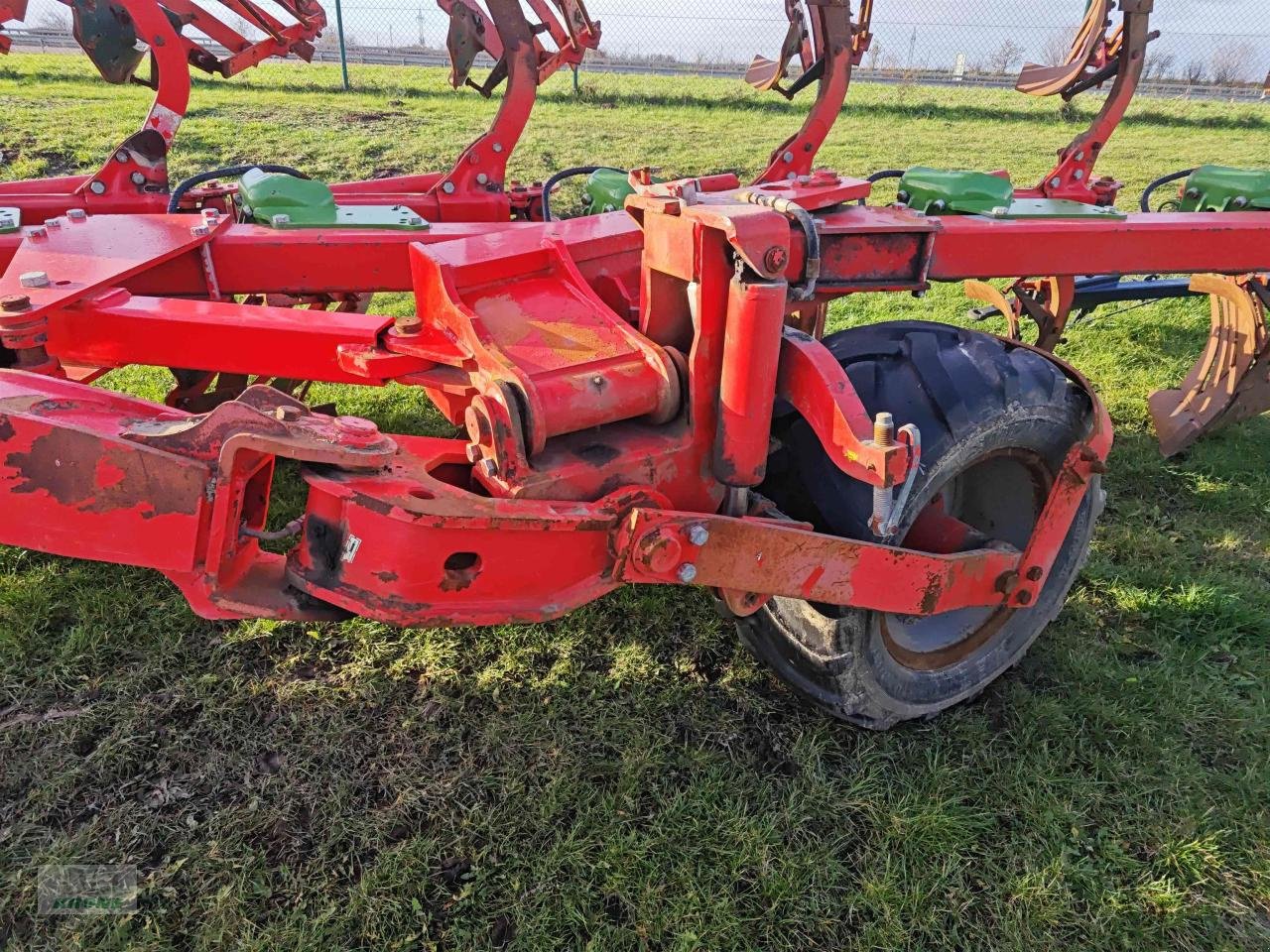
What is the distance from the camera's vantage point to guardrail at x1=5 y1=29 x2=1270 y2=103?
1773 centimetres

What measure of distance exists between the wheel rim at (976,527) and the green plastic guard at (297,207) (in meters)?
2.04

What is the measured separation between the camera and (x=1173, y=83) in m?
19.7

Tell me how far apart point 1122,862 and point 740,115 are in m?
13.4

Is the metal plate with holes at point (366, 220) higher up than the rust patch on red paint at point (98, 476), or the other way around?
the metal plate with holes at point (366, 220)

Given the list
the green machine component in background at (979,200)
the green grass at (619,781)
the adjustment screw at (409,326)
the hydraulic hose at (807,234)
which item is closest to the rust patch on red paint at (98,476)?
the adjustment screw at (409,326)

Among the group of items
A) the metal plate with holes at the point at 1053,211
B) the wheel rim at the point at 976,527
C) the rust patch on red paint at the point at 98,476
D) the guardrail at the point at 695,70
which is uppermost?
the guardrail at the point at 695,70

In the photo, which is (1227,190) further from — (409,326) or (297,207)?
(297,207)

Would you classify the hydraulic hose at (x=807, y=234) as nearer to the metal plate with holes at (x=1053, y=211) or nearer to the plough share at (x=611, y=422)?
the plough share at (x=611, y=422)

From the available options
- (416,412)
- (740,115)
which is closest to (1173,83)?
(740,115)

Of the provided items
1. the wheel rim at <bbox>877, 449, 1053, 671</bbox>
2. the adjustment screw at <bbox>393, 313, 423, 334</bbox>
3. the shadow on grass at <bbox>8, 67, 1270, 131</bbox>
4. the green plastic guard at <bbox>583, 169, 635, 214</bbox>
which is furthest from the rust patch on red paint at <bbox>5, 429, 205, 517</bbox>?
the shadow on grass at <bbox>8, 67, 1270, 131</bbox>

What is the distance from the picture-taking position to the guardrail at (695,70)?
58.2 feet

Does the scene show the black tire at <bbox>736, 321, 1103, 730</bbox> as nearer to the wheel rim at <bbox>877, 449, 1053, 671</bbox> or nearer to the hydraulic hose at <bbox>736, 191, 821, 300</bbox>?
the wheel rim at <bbox>877, 449, 1053, 671</bbox>

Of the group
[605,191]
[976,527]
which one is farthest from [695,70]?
[976,527]

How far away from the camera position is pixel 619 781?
231 centimetres
